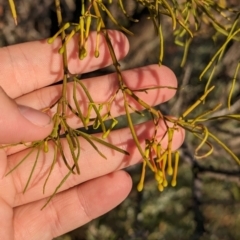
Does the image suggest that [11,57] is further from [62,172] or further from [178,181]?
[178,181]

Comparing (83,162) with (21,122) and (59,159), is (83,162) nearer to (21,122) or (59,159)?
(59,159)

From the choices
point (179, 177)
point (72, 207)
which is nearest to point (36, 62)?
point (72, 207)

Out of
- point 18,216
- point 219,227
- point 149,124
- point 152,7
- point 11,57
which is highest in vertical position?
point 152,7

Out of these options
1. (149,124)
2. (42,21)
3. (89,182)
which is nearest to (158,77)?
(149,124)

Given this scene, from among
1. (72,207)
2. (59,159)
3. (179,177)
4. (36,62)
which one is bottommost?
(179,177)

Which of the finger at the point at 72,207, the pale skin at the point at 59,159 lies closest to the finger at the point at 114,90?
the pale skin at the point at 59,159

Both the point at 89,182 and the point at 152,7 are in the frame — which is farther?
the point at 89,182

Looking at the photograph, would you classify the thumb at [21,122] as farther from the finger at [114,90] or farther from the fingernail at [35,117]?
the finger at [114,90]
